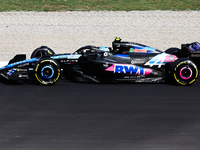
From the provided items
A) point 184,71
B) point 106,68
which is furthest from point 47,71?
point 184,71

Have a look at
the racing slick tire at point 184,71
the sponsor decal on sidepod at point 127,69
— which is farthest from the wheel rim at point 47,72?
the racing slick tire at point 184,71

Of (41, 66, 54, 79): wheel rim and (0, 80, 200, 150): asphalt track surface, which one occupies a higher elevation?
(41, 66, 54, 79): wheel rim

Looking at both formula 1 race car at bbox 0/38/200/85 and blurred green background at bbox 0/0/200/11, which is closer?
formula 1 race car at bbox 0/38/200/85

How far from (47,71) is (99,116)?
2.98 m

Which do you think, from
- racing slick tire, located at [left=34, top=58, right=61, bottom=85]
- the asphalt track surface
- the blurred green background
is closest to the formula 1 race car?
racing slick tire, located at [left=34, top=58, right=61, bottom=85]

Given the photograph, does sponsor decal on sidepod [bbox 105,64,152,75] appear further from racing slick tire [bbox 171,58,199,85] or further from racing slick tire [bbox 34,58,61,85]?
racing slick tire [bbox 34,58,61,85]

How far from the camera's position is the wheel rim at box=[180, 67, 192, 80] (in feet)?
34.8

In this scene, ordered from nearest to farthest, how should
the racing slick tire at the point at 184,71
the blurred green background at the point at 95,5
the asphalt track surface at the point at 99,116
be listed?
the asphalt track surface at the point at 99,116 → the racing slick tire at the point at 184,71 → the blurred green background at the point at 95,5

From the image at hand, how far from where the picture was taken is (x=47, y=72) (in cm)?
1052

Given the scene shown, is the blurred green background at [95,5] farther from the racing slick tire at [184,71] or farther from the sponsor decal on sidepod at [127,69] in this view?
the racing slick tire at [184,71]

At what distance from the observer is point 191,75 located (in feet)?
35.0

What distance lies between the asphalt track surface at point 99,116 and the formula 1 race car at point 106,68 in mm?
237

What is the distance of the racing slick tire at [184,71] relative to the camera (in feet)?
34.7

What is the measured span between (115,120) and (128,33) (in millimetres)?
12137
